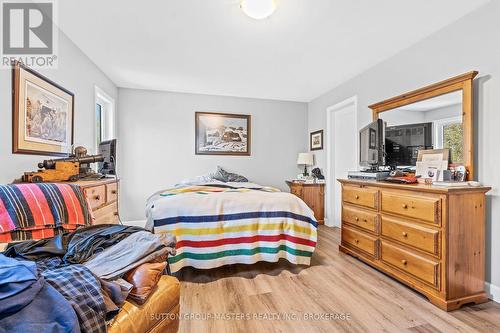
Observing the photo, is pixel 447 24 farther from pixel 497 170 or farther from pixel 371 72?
pixel 497 170

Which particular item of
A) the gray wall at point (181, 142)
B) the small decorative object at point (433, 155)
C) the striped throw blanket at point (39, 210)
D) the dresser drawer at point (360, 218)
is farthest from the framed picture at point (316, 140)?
the striped throw blanket at point (39, 210)

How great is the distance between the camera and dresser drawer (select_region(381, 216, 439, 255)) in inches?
74.5

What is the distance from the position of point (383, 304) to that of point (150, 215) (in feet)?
7.09

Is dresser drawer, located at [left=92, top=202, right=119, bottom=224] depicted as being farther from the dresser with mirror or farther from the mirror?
the mirror

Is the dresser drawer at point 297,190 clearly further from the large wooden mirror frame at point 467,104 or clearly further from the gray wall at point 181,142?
the large wooden mirror frame at point 467,104

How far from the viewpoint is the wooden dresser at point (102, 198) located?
1808 millimetres

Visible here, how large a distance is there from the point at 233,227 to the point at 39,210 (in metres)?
1.52

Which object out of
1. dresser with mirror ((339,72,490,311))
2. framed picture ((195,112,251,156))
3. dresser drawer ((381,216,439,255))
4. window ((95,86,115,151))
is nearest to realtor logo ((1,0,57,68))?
window ((95,86,115,151))

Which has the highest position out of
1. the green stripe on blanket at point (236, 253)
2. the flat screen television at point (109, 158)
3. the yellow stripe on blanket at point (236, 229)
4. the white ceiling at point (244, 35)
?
the white ceiling at point (244, 35)

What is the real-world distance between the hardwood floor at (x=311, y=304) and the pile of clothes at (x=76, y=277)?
841 millimetres

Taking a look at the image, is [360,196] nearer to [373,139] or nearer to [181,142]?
[373,139]

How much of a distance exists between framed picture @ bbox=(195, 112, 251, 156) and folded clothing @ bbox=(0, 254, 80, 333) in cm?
384

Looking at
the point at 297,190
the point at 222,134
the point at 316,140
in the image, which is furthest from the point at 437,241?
the point at 222,134

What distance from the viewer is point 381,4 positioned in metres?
1.97
